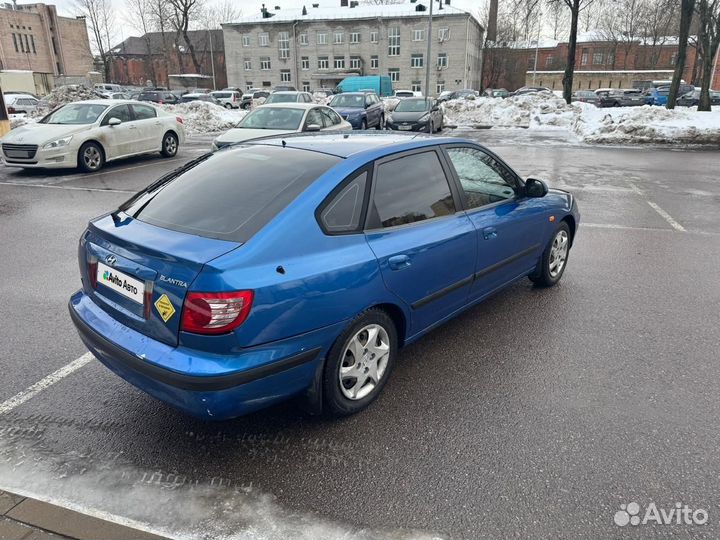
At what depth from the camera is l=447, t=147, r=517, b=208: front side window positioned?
3805 millimetres

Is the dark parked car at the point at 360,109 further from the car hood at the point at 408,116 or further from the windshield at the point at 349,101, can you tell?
the car hood at the point at 408,116

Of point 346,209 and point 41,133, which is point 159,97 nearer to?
point 41,133

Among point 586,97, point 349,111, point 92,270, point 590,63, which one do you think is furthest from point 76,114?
point 590,63

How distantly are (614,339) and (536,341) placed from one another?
2.03ft

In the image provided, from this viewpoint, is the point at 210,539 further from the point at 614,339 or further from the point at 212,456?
the point at 614,339

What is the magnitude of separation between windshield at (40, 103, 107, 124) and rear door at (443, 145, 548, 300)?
10974 mm

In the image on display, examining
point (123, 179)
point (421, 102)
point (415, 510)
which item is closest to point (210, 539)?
point (415, 510)

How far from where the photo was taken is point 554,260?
16.5 ft

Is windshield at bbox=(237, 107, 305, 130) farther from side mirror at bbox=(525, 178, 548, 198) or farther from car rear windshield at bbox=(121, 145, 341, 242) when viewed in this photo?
car rear windshield at bbox=(121, 145, 341, 242)

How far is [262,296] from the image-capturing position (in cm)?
241

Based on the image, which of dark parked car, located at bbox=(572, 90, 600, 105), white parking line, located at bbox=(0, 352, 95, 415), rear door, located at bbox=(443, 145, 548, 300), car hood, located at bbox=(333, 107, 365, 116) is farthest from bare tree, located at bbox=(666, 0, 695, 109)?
white parking line, located at bbox=(0, 352, 95, 415)

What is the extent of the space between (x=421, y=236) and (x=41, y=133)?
11.3 m

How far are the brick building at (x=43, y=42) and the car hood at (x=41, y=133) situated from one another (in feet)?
188

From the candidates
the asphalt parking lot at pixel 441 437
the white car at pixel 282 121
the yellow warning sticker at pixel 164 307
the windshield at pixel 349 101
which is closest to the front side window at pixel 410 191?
the asphalt parking lot at pixel 441 437
